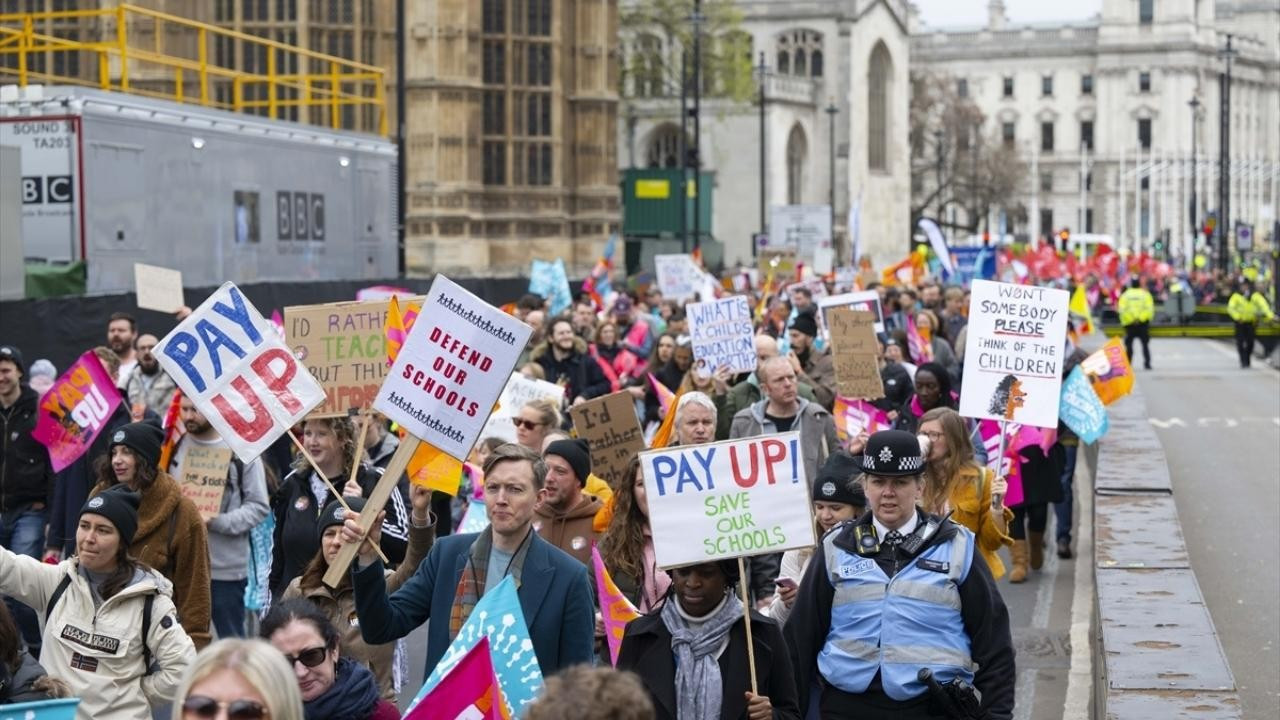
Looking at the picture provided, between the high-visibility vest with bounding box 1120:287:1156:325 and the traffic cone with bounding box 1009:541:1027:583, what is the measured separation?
23123 millimetres

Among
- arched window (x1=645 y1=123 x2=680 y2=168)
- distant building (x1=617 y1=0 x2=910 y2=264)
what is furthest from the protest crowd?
arched window (x1=645 y1=123 x2=680 y2=168)

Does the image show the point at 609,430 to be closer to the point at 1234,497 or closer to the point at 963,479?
the point at 963,479

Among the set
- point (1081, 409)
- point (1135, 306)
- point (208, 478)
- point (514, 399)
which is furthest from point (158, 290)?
point (1135, 306)

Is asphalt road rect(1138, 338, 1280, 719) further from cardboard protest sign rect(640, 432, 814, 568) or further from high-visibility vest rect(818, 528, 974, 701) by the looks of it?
cardboard protest sign rect(640, 432, 814, 568)

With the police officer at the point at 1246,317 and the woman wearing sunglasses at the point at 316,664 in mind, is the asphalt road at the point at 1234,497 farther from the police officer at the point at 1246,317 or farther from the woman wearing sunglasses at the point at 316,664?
the woman wearing sunglasses at the point at 316,664

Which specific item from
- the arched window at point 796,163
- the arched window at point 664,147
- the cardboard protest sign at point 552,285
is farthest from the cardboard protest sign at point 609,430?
the arched window at point 796,163

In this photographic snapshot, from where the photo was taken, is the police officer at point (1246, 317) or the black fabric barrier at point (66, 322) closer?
the black fabric barrier at point (66, 322)

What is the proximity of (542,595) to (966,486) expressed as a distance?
342cm

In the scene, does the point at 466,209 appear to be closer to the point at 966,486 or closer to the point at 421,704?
the point at 966,486

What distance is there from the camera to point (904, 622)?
6297 mm

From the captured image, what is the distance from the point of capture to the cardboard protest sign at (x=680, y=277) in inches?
1124

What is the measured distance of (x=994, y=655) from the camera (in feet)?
20.6

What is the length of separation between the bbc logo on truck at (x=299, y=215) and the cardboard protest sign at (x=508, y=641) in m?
20.9

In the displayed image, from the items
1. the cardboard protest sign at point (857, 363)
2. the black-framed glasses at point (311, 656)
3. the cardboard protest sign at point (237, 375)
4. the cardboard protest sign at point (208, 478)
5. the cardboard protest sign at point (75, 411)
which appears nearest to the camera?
the black-framed glasses at point (311, 656)
